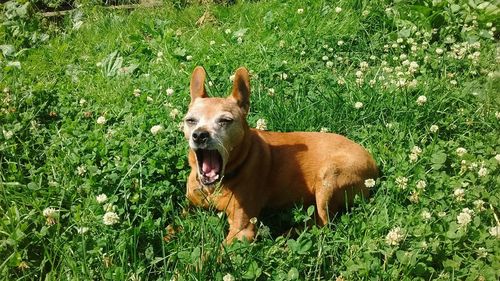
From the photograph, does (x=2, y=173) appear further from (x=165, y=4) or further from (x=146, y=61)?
(x=165, y=4)

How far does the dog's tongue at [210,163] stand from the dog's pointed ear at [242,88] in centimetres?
48

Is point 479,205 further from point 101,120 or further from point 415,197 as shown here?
point 101,120

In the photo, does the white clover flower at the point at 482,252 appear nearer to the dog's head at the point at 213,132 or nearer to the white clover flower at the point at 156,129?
the dog's head at the point at 213,132

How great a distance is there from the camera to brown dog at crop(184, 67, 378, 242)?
372 centimetres

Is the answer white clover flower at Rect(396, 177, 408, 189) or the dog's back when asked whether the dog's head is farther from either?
white clover flower at Rect(396, 177, 408, 189)

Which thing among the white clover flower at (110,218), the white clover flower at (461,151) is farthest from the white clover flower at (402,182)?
the white clover flower at (110,218)

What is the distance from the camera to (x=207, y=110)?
12.4 feet

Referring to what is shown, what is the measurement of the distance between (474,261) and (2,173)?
10.3ft

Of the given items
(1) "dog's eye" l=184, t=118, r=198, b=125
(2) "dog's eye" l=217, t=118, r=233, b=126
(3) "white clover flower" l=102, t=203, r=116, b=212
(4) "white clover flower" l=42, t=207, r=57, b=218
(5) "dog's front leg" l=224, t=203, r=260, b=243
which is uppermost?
(2) "dog's eye" l=217, t=118, r=233, b=126

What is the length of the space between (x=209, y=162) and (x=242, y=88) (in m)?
0.64

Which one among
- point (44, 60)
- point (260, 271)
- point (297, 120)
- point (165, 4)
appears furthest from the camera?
point (165, 4)

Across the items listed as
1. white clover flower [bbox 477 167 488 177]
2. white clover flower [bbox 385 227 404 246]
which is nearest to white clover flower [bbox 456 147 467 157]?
white clover flower [bbox 477 167 488 177]

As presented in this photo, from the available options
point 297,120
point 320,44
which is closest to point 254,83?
point 297,120

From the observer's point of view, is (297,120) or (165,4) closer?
(297,120)
